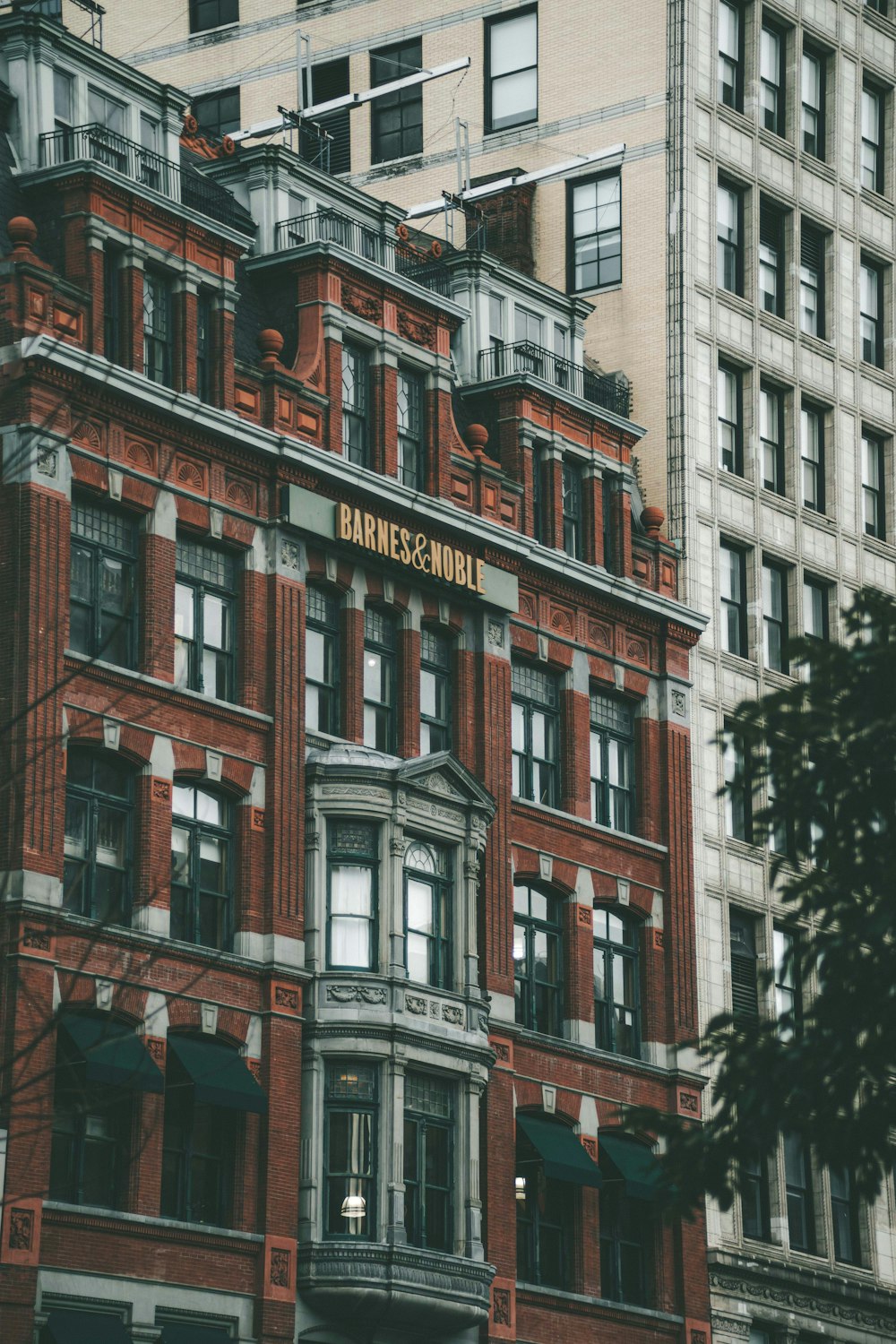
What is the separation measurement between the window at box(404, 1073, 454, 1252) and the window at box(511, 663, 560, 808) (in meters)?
7.80

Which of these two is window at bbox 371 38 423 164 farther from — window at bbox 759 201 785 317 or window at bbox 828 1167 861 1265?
window at bbox 828 1167 861 1265

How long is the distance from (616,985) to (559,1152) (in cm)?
489

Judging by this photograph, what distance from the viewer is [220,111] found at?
2854 inches

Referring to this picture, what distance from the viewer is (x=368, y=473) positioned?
5219cm

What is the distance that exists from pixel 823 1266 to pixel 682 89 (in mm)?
26541

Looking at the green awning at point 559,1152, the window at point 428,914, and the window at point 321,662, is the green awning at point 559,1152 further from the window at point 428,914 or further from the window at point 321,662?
the window at point 321,662

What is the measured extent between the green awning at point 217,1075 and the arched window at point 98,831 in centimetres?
247

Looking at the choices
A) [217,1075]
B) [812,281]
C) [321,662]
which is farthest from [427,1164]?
[812,281]

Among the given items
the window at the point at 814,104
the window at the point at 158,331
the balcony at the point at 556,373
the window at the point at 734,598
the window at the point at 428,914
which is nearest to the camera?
the window at the point at 158,331

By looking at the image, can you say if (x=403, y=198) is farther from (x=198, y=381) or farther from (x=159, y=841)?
(x=159, y=841)

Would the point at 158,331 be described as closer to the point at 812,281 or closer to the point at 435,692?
the point at 435,692

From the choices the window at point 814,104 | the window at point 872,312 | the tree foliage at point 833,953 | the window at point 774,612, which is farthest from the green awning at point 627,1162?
the window at point 814,104

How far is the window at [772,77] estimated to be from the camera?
6744 centimetres

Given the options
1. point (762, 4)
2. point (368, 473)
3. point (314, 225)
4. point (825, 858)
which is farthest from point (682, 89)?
point (825, 858)
